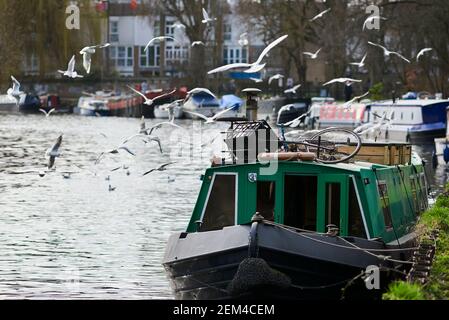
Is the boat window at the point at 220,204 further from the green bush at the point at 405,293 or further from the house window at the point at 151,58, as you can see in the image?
the house window at the point at 151,58

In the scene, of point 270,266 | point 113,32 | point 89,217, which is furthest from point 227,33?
point 270,266

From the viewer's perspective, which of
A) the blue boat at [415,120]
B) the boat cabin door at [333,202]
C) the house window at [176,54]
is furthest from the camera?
the house window at [176,54]

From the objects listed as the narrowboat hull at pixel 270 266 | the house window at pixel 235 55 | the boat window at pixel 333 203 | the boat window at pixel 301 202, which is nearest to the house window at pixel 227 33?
the house window at pixel 235 55

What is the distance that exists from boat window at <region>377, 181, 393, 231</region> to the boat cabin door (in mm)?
→ 1349

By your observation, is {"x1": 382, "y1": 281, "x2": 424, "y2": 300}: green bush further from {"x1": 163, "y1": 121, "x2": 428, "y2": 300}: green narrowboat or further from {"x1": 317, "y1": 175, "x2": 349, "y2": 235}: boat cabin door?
{"x1": 317, "y1": 175, "x2": 349, "y2": 235}: boat cabin door

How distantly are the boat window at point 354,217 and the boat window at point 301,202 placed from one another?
0.61 metres

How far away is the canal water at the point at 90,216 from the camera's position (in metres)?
22.4

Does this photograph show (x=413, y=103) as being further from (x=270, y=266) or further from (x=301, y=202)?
(x=270, y=266)

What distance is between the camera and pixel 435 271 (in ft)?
55.1

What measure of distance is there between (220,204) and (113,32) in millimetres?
107320

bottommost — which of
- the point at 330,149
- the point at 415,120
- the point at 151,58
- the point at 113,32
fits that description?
the point at 415,120

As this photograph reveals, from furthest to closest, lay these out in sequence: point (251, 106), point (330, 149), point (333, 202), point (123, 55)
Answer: point (123, 55)
point (251, 106)
point (330, 149)
point (333, 202)

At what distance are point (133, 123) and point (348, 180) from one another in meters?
57.1
